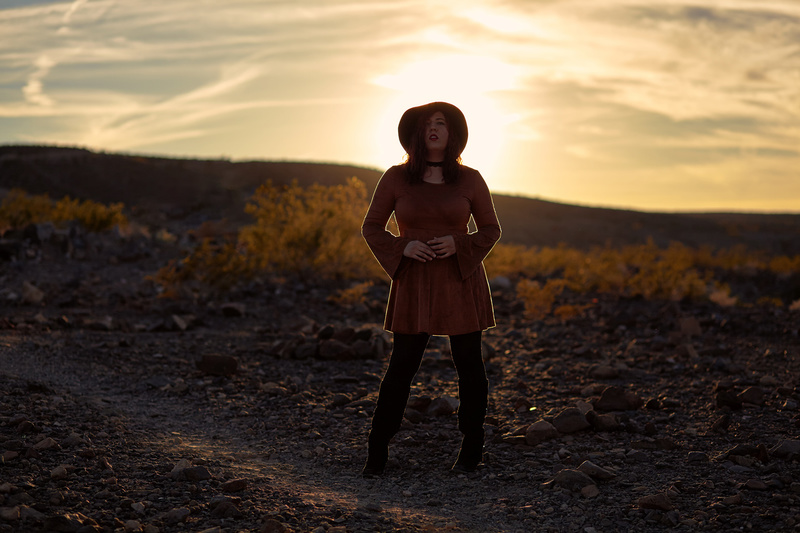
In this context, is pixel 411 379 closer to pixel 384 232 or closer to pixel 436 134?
pixel 384 232

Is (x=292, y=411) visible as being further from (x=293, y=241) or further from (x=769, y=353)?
(x=293, y=241)

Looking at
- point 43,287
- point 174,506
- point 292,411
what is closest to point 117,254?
point 43,287

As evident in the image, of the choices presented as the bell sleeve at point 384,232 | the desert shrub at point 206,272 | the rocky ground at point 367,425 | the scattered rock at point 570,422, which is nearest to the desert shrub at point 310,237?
the desert shrub at point 206,272

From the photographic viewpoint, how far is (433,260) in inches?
154

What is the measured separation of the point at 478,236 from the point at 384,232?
1.76 feet

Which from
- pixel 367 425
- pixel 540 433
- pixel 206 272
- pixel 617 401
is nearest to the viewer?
pixel 540 433

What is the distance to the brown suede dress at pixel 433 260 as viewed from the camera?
3877 millimetres

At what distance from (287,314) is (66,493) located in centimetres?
648

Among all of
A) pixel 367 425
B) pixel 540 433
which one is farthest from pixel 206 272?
pixel 540 433

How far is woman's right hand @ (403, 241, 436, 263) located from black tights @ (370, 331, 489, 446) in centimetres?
48

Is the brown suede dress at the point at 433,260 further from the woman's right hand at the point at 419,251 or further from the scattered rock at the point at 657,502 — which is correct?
the scattered rock at the point at 657,502

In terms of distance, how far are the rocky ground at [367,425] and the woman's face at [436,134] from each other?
75.7 inches

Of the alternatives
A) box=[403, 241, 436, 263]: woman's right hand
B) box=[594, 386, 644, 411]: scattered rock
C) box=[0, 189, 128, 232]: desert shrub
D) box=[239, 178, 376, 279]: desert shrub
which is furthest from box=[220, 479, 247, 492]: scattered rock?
box=[0, 189, 128, 232]: desert shrub

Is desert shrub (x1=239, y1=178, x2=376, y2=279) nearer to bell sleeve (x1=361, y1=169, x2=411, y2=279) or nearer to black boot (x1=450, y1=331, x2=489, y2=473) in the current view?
bell sleeve (x1=361, y1=169, x2=411, y2=279)
